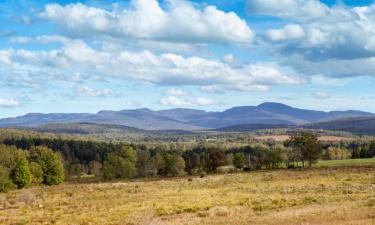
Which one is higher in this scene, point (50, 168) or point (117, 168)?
point (50, 168)

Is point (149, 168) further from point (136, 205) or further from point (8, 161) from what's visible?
point (136, 205)

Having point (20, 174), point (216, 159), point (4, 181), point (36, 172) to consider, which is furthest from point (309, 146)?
point (4, 181)

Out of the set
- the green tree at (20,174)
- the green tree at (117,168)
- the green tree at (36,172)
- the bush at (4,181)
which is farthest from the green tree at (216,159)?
the bush at (4,181)

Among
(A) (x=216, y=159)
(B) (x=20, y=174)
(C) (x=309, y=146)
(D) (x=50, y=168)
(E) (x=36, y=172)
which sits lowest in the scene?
(E) (x=36, y=172)

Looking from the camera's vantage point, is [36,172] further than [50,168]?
No

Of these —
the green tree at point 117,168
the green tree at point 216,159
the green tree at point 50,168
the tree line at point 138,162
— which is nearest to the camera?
the tree line at point 138,162

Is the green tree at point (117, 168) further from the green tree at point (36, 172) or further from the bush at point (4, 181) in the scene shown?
the bush at point (4, 181)

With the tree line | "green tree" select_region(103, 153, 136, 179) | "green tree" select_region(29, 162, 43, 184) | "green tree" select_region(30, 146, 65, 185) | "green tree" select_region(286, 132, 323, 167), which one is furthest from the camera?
"green tree" select_region(103, 153, 136, 179)

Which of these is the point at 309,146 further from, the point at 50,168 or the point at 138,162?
the point at 50,168

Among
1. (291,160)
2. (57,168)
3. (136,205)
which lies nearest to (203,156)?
(291,160)

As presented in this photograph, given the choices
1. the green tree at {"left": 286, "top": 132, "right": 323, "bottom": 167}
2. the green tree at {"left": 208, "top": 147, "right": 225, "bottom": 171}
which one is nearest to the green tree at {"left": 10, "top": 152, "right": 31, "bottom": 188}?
the green tree at {"left": 208, "top": 147, "right": 225, "bottom": 171}

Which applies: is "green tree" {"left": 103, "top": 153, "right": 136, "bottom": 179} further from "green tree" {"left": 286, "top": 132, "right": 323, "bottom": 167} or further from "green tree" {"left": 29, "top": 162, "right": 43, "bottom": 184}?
"green tree" {"left": 286, "top": 132, "right": 323, "bottom": 167}

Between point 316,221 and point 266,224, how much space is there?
8.76ft

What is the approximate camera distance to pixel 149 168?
499 ft
